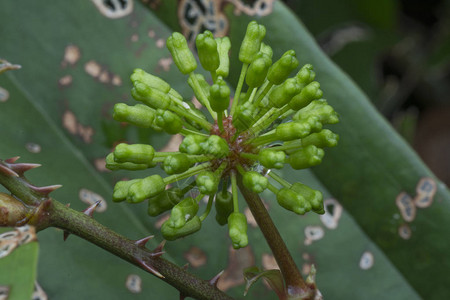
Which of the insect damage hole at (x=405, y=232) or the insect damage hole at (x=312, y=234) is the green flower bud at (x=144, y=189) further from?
the insect damage hole at (x=405, y=232)

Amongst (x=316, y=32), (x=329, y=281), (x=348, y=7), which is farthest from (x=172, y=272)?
(x=348, y=7)

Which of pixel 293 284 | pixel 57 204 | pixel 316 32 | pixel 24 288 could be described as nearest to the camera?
pixel 24 288

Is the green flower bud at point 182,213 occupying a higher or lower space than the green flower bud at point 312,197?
lower

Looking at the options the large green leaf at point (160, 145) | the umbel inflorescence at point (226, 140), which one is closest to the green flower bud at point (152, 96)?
the umbel inflorescence at point (226, 140)

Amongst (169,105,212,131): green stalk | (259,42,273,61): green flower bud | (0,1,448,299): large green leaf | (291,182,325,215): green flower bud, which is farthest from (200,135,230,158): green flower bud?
(0,1,448,299): large green leaf

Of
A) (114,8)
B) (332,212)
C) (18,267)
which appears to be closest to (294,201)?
(18,267)

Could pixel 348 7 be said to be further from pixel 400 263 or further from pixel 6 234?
pixel 6 234
